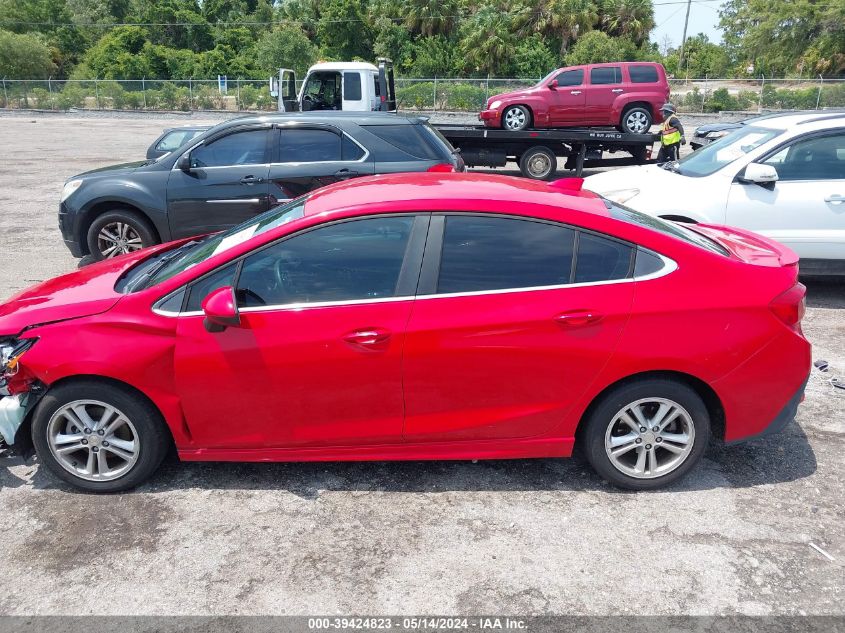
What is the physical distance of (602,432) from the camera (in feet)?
12.2

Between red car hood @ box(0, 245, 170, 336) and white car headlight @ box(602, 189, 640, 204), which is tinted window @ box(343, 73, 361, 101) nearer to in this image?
white car headlight @ box(602, 189, 640, 204)

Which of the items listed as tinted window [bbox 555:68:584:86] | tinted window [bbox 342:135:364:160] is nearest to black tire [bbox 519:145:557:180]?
tinted window [bbox 555:68:584:86]

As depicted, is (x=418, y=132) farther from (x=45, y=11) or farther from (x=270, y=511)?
(x=45, y=11)

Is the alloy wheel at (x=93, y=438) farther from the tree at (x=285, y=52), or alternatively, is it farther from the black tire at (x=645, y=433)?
the tree at (x=285, y=52)

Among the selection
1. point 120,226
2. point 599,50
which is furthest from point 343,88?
point 599,50

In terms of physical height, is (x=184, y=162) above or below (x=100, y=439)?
above

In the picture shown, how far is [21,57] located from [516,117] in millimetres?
50030

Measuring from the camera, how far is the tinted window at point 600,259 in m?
3.63

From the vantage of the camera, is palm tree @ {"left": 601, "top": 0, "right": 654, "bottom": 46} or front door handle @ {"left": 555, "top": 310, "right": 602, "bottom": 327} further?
palm tree @ {"left": 601, "top": 0, "right": 654, "bottom": 46}

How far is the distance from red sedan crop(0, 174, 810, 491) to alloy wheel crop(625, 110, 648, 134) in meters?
14.6

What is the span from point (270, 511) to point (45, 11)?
77243 millimetres

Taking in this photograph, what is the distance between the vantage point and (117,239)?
809 cm

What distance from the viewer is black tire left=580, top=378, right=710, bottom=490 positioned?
3.66m

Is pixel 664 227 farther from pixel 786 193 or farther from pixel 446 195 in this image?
pixel 786 193
